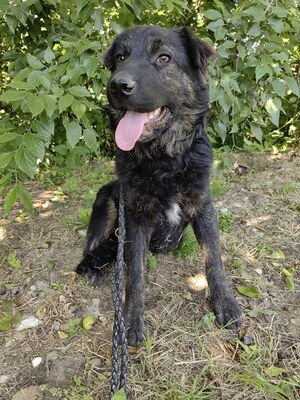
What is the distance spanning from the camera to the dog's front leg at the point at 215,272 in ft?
7.55

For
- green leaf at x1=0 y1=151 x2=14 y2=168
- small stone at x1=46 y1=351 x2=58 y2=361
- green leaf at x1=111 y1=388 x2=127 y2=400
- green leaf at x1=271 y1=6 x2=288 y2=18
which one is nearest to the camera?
green leaf at x1=111 y1=388 x2=127 y2=400

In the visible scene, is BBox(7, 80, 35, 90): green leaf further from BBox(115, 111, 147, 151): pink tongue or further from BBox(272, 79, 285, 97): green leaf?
BBox(272, 79, 285, 97): green leaf

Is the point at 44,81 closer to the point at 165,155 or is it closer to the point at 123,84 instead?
the point at 123,84

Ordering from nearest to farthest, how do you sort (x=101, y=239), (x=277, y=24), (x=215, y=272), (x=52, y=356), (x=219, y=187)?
1. (x=52, y=356)
2. (x=215, y=272)
3. (x=101, y=239)
4. (x=277, y=24)
5. (x=219, y=187)

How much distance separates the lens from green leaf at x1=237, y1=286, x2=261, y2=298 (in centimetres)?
252

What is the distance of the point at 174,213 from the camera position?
2.49 m

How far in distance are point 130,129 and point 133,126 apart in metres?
0.03

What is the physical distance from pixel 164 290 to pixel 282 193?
192 cm

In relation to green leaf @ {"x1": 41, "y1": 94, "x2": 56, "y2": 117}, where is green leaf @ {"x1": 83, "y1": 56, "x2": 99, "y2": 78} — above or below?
above

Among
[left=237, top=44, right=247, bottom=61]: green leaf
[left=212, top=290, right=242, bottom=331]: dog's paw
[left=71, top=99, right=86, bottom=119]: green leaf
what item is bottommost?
[left=212, top=290, right=242, bottom=331]: dog's paw

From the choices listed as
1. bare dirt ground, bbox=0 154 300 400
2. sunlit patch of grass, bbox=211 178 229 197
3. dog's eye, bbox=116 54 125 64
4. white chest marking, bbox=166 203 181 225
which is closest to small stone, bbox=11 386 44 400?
bare dirt ground, bbox=0 154 300 400

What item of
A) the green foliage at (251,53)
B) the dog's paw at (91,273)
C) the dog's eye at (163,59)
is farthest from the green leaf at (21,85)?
the green foliage at (251,53)

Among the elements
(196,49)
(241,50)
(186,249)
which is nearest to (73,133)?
(196,49)

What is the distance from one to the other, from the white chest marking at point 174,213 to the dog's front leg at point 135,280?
19 cm
